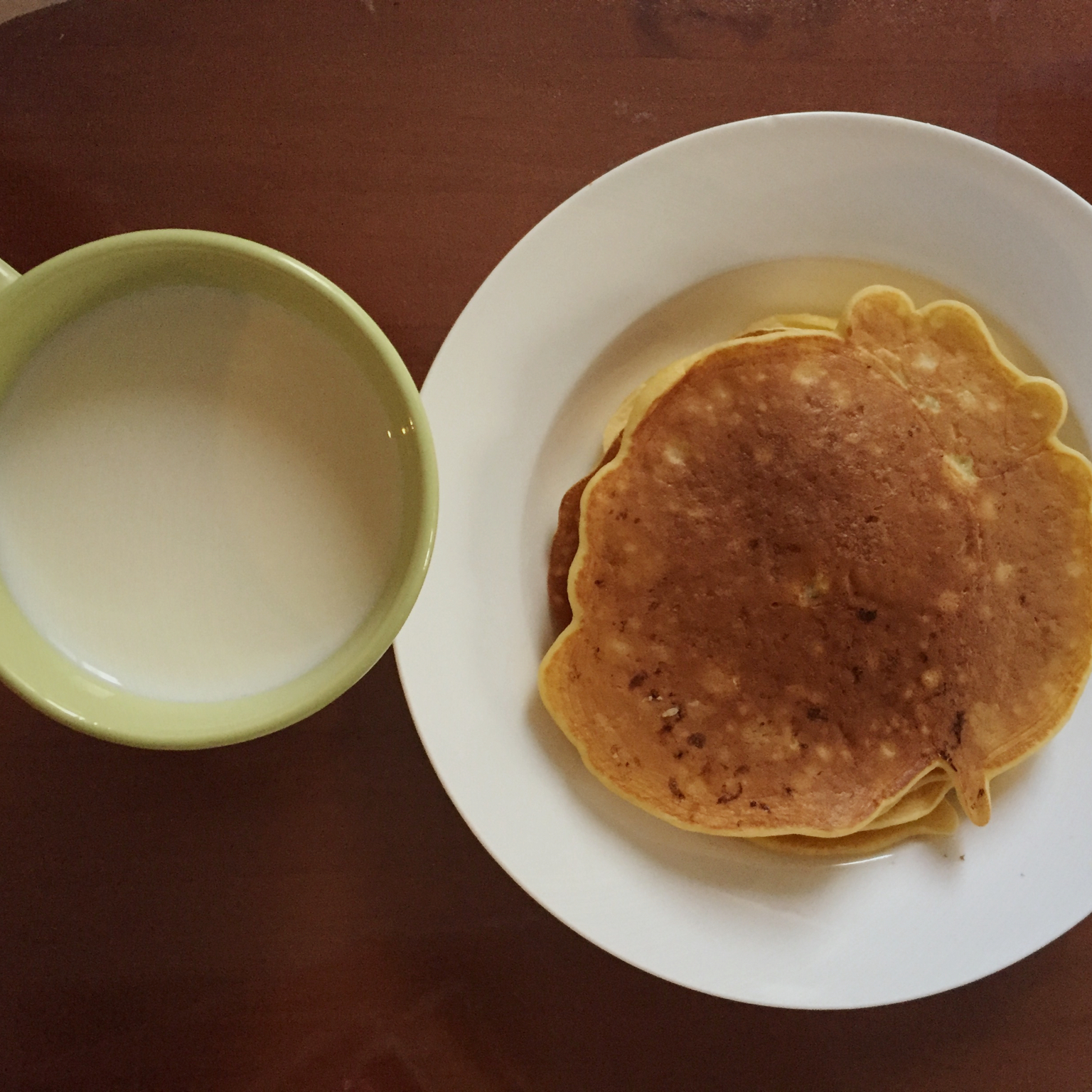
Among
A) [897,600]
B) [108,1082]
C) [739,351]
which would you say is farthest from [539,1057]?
[739,351]

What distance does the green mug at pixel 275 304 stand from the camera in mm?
512

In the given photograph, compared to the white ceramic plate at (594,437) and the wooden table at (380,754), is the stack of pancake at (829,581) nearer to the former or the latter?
the white ceramic plate at (594,437)

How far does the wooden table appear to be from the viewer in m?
0.76

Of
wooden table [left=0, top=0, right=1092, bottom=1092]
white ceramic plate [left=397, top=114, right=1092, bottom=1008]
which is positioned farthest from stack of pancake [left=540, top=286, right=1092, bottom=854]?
wooden table [left=0, top=0, right=1092, bottom=1092]

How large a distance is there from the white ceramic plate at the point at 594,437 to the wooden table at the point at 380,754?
0.09 metres

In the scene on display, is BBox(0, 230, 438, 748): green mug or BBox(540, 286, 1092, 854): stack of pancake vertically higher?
BBox(0, 230, 438, 748): green mug

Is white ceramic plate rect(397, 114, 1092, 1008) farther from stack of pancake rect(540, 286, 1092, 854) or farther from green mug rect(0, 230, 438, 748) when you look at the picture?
green mug rect(0, 230, 438, 748)

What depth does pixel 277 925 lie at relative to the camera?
79cm

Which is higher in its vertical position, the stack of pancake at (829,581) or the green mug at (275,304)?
the green mug at (275,304)

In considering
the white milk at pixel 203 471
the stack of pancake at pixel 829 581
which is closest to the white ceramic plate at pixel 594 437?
the stack of pancake at pixel 829 581

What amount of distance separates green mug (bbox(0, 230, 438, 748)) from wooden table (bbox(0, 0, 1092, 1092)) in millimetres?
243

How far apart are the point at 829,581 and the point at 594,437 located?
239mm

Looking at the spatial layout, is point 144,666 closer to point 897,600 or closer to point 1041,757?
point 897,600

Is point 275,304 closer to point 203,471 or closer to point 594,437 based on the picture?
point 203,471
